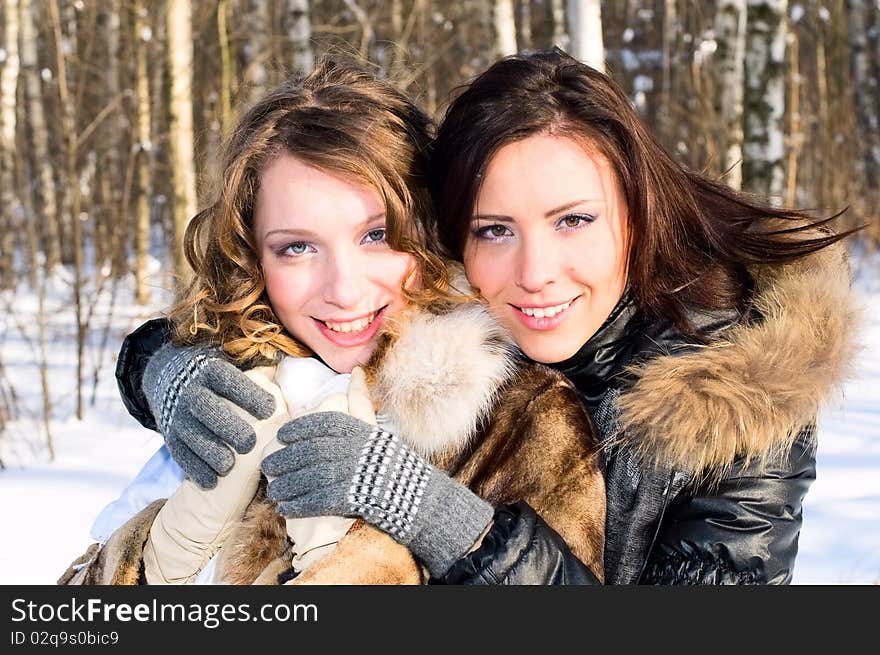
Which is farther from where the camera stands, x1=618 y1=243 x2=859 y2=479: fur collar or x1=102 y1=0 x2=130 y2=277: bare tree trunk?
x1=102 y1=0 x2=130 y2=277: bare tree trunk

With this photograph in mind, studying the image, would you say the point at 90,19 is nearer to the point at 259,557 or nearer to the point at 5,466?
the point at 5,466

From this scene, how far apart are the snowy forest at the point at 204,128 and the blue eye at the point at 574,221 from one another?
688 millimetres

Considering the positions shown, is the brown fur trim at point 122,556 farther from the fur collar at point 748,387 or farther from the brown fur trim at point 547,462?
the fur collar at point 748,387

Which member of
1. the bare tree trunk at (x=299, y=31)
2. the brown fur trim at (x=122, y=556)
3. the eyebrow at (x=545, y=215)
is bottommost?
the brown fur trim at (x=122, y=556)

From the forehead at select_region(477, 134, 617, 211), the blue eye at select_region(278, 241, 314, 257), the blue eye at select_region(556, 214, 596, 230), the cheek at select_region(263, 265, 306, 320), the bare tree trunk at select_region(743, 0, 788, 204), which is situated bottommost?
the cheek at select_region(263, 265, 306, 320)

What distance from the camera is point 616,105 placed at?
7.32ft

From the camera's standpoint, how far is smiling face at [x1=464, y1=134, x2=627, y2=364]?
2119 millimetres

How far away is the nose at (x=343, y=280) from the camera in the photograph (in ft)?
7.04

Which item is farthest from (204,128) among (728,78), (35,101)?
(35,101)

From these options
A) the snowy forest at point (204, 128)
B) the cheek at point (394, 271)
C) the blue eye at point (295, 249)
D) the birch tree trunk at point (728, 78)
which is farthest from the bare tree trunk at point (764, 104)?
the blue eye at point (295, 249)

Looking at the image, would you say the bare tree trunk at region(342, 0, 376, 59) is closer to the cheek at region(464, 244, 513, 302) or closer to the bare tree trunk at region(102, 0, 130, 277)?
the cheek at region(464, 244, 513, 302)

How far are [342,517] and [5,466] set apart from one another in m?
4.27

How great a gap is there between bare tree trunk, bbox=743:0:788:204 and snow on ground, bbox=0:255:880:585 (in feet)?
4.21

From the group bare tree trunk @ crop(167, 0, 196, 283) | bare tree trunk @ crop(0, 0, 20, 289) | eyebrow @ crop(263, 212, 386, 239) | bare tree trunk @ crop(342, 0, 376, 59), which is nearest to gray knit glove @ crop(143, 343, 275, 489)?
eyebrow @ crop(263, 212, 386, 239)
